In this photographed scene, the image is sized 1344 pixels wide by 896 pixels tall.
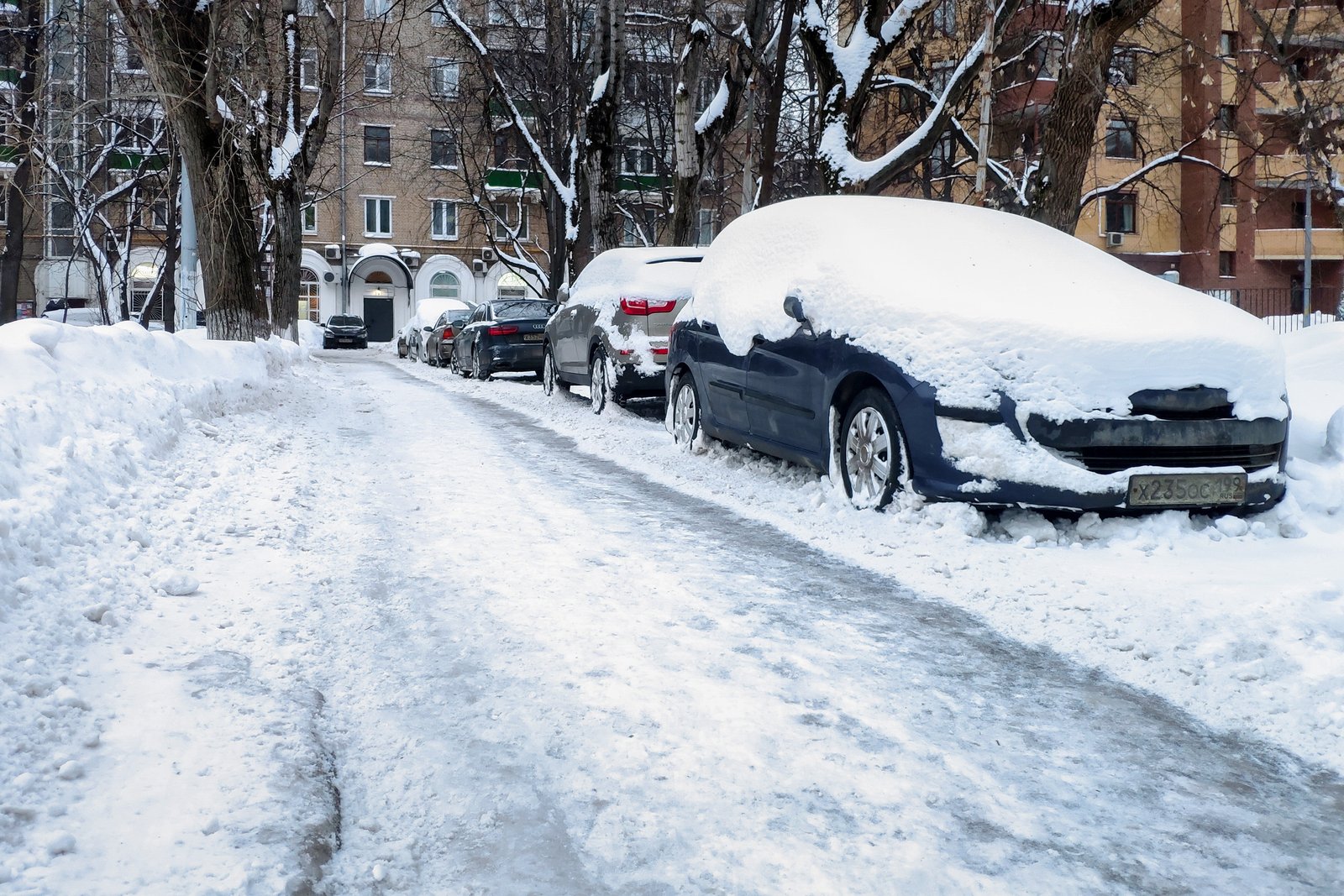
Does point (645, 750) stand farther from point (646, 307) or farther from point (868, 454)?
point (646, 307)

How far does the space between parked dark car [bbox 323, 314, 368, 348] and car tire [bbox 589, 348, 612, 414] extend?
35.7 metres

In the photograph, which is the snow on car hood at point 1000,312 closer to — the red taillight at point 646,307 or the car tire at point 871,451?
the car tire at point 871,451

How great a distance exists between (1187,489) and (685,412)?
4.74 metres

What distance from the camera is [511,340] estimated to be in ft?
72.2

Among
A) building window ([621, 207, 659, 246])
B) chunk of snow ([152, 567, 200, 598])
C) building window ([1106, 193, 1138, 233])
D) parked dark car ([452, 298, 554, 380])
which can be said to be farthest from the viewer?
building window ([1106, 193, 1138, 233])

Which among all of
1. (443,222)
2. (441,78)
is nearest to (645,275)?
(441,78)

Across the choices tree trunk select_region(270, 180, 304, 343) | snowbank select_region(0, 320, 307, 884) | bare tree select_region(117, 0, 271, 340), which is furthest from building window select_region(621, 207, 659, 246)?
snowbank select_region(0, 320, 307, 884)

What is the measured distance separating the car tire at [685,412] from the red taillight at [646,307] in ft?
8.99

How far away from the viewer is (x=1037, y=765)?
11.2 ft

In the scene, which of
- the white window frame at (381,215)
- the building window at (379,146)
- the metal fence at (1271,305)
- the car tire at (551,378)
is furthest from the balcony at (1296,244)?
the car tire at (551,378)

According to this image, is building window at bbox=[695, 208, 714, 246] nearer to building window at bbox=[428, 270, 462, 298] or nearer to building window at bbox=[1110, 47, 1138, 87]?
building window at bbox=[428, 270, 462, 298]

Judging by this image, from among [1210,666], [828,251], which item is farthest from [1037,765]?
[828,251]

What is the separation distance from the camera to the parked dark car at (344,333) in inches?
1889

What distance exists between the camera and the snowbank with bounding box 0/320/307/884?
3184 mm
